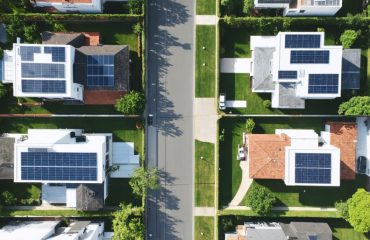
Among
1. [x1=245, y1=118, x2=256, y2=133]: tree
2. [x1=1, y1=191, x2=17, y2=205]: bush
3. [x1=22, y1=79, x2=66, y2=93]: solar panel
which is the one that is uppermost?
[x1=22, y1=79, x2=66, y2=93]: solar panel

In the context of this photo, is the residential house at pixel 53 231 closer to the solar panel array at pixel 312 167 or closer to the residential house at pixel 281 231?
the residential house at pixel 281 231

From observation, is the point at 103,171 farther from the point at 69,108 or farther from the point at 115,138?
the point at 69,108

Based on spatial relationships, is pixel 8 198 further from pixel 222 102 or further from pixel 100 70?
pixel 222 102

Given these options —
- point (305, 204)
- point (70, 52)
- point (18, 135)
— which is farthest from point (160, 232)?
point (70, 52)

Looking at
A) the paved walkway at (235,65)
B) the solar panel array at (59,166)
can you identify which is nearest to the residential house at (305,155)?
the paved walkway at (235,65)

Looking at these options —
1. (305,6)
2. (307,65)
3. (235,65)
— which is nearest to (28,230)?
(235,65)

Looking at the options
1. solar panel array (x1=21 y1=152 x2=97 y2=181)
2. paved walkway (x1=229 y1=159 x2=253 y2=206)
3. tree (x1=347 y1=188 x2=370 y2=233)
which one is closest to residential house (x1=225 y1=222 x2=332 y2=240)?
paved walkway (x1=229 y1=159 x2=253 y2=206)

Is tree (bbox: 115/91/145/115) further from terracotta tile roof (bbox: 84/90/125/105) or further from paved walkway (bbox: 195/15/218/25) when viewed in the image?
paved walkway (bbox: 195/15/218/25)
